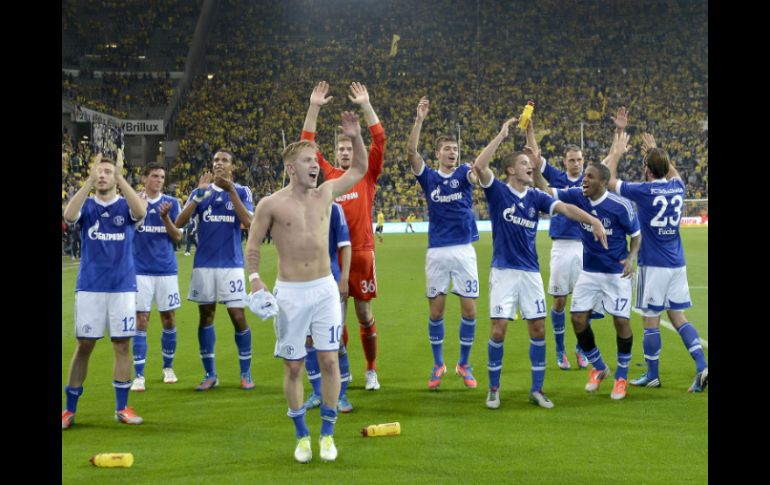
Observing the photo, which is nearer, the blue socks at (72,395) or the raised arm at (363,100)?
the raised arm at (363,100)

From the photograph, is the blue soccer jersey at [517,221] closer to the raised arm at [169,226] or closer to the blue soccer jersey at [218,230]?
the blue soccer jersey at [218,230]

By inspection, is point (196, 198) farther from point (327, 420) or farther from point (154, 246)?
point (327, 420)

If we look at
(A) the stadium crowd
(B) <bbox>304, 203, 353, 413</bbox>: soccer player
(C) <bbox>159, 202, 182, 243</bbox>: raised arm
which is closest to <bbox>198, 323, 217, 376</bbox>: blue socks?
(C) <bbox>159, 202, 182, 243</bbox>: raised arm

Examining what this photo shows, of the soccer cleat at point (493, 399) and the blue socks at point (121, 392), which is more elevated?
the blue socks at point (121, 392)

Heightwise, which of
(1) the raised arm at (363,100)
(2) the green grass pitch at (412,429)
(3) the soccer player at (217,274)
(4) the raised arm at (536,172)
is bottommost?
(2) the green grass pitch at (412,429)

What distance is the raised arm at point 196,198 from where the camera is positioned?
8.47m

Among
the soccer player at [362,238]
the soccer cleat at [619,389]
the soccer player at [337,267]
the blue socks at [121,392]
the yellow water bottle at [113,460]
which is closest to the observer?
the yellow water bottle at [113,460]

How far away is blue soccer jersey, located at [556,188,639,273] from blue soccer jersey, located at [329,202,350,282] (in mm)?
2477

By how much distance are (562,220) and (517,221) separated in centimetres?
242

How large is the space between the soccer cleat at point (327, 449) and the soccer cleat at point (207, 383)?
303 cm

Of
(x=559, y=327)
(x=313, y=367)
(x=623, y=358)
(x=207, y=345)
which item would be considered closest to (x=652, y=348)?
(x=623, y=358)

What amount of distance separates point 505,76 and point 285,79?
47.6ft

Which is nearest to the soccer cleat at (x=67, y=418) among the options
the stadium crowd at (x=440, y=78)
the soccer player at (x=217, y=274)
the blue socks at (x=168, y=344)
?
the soccer player at (x=217, y=274)

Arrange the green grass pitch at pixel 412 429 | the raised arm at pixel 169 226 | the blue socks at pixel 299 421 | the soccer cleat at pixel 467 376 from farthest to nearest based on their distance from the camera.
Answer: the soccer cleat at pixel 467 376
the raised arm at pixel 169 226
the blue socks at pixel 299 421
the green grass pitch at pixel 412 429
